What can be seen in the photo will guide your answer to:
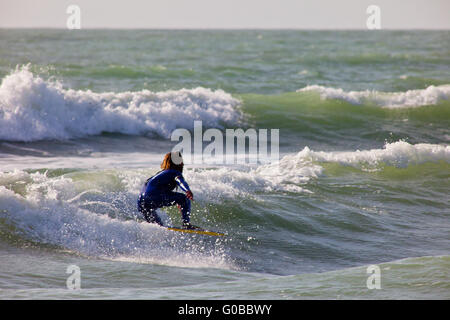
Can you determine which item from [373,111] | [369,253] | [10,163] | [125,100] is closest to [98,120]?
[125,100]

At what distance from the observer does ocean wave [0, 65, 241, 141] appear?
58.7 feet

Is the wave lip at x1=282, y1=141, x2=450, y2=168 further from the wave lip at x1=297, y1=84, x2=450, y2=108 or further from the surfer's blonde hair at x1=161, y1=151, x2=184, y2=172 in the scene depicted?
the wave lip at x1=297, y1=84, x2=450, y2=108

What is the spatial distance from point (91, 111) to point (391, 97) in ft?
39.1

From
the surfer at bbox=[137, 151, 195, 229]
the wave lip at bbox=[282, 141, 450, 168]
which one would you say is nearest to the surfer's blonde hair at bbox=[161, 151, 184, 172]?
the surfer at bbox=[137, 151, 195, 229]

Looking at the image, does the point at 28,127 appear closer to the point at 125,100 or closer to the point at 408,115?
the point at 125,100

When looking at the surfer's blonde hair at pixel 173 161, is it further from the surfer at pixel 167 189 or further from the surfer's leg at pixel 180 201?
the surfer's leg at pixel 180 201

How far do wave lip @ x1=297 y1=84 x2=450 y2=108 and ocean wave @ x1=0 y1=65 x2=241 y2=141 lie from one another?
4342 mm

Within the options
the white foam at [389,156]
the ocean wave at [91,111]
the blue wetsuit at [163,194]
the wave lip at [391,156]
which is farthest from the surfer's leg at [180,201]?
the ocean wave at [91,111]

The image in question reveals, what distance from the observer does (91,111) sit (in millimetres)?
19734

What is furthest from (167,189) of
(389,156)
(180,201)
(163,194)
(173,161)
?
→ (389,156)

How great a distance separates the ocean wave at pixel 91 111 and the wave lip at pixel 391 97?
4.34 m

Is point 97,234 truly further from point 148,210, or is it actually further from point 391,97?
point 391,97

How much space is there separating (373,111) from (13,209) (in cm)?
1666

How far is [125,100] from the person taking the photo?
21.0 m
